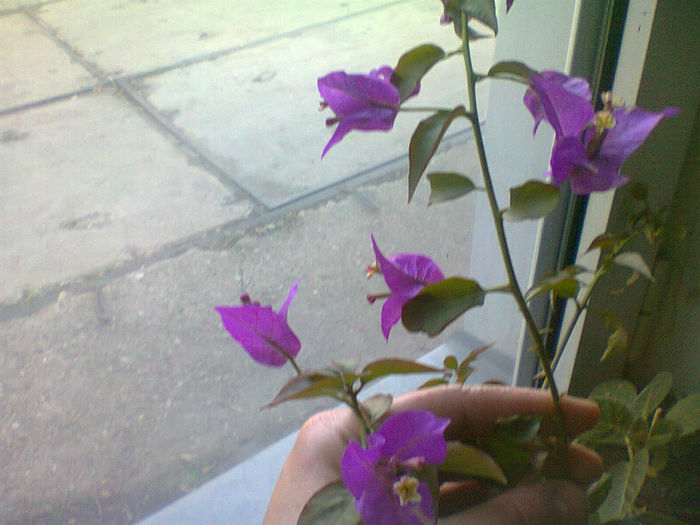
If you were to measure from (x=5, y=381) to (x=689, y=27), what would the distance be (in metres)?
0.96

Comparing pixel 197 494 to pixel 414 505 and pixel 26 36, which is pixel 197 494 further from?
pixel 26 36

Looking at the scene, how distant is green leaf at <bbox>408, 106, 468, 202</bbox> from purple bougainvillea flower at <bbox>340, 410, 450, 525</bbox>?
99 millimetres

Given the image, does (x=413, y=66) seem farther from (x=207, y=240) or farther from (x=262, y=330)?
(x=207, y=240)

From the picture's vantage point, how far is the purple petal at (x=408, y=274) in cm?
33

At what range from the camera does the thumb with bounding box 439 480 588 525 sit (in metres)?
0.38

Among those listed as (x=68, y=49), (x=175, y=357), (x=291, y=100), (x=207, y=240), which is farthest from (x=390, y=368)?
(x=68, y=49)

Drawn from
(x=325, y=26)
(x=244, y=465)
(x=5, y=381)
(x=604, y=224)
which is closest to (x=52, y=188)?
(x=5, y=381)

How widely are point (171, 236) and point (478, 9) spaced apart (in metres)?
1.04

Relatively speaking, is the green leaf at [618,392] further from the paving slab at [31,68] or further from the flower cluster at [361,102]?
the paving slab at [31,68]

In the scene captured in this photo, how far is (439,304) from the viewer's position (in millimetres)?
304

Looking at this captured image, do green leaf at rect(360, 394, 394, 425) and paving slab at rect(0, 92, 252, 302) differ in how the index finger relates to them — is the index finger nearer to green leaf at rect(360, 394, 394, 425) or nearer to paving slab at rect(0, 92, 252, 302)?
green leaf at rect(360, 394, 394, 425)

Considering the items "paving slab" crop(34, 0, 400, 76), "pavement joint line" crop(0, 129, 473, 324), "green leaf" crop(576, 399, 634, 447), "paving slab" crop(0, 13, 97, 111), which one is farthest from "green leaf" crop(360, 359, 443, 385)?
"paving slab" crop(34, 0, 400, 76)

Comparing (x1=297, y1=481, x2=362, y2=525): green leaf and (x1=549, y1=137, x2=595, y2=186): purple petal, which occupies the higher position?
(x1=549, y1=137, x2=595, y2=186): purple petal

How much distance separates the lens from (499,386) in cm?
44
